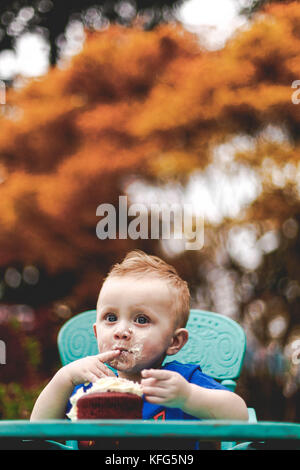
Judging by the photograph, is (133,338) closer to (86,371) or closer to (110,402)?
(86,371)

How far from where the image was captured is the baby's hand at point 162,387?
108cm

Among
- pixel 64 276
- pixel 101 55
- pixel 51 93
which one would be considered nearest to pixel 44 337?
pixel 64 276

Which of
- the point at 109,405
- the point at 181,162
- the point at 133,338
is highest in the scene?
the point at 181,162

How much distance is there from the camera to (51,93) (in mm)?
5078

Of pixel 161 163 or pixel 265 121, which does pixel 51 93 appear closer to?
pixel 161 163

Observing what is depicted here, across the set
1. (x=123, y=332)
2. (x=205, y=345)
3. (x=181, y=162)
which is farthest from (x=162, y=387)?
(x=181, y=162)

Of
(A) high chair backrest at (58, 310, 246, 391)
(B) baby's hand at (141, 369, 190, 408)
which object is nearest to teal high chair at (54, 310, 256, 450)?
(A) high chair backrest at (58, 310, 246, 391)

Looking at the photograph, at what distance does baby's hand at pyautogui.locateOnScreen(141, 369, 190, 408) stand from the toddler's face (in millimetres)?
179

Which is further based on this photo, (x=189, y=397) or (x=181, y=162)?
(x=181, y=162)

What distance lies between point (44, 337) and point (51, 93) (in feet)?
6.32

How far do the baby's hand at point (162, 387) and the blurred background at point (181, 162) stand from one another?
349 centimetres

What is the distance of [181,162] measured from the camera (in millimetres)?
4801

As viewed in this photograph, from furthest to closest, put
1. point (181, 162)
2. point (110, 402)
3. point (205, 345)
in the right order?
point (181, 162), point (205, 345), point (110, 402)

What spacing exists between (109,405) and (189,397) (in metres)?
0.15
